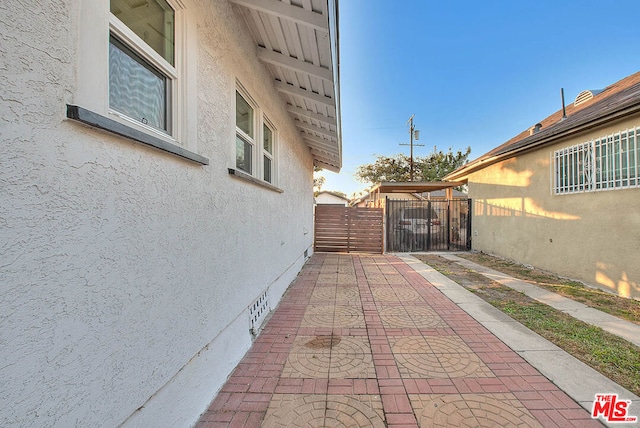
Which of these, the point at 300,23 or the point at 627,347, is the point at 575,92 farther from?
the point at 300,23

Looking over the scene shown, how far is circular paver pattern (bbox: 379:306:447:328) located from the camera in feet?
13.8

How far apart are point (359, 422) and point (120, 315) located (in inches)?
81.3

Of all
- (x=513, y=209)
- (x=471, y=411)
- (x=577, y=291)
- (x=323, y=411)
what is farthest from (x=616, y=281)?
(x=323, y=411)

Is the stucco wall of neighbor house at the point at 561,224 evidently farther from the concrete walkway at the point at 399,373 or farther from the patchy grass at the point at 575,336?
the concrete walkway at the point at 399,373

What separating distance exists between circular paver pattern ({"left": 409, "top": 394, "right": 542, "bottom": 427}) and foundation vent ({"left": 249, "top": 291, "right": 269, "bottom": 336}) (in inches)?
84.6

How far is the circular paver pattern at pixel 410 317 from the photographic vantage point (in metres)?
4.19

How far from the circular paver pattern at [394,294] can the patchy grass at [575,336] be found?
4.72 feet

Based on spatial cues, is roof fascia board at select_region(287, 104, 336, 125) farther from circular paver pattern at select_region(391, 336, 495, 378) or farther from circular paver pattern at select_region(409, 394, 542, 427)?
circular paver pattern at select_region(409, 394, 542, 427)

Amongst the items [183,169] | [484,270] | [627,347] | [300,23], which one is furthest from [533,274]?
[183,169]

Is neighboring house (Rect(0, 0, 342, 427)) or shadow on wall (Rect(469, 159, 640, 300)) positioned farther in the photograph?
shadow on wall (Rect(469, 159, 640, 300))

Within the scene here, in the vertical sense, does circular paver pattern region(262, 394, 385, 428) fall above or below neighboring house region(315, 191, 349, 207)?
below

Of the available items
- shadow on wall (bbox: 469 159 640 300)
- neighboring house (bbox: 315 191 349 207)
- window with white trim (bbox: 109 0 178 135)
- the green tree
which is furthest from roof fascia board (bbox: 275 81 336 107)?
neighboring house (bbox: 315 191 349 207)

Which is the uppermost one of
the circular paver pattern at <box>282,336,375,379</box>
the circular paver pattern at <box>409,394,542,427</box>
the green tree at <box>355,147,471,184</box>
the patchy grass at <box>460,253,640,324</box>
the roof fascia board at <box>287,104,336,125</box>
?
the green tree at <box>355,147,471,184</box>

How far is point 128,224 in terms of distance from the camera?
1.52 m
